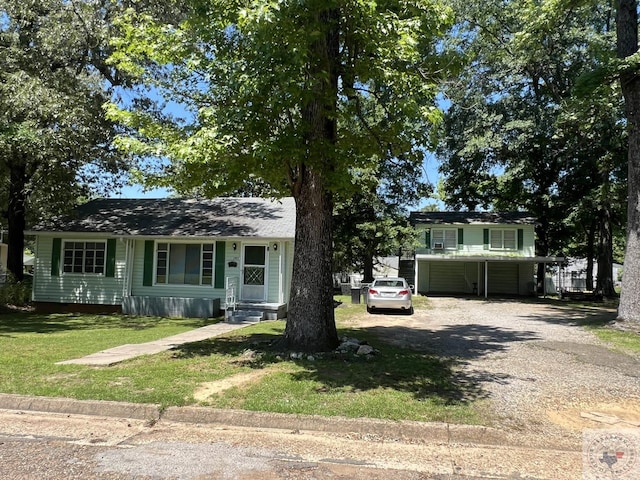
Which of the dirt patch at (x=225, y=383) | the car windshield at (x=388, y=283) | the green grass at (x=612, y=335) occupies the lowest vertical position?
the dirt patch at (x=225, y=383)

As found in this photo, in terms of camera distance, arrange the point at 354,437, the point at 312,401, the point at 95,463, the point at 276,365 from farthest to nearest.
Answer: the point at 276,365 → the point at 312,401 → the point at 354,437 → the point at 95,463

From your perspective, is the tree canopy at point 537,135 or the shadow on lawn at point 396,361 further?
the tree canopy at point 537,135

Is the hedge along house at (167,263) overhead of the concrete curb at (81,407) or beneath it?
overhead

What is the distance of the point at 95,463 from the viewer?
4324 mm

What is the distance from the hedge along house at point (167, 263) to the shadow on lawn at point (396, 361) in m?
5.08

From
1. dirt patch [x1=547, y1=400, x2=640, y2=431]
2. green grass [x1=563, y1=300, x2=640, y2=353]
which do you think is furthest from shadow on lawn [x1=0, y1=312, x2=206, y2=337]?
green grass [x1=563, y1=300, x2=640, y2=353]

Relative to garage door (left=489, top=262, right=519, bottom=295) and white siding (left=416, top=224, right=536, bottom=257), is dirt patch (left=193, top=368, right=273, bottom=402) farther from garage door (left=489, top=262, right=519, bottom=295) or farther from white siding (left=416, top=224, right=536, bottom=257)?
garage door (left=489, top=262, right=519, bottom=295)

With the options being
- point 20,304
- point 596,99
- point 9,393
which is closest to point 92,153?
point 20,304

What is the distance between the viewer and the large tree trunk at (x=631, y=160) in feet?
45.6

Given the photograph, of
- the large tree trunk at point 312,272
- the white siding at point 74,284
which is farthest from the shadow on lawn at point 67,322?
the large tree trunk at point 312,272

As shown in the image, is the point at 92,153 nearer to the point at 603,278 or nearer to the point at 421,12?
the point at 421,12

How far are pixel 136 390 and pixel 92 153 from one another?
517 inches

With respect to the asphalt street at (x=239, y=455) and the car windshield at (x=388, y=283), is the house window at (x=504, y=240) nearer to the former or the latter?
the car windshield at (x=388, y=283)

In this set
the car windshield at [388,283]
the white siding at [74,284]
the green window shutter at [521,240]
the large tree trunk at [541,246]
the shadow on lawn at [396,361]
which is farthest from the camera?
the large tree trunk at [541,246]
